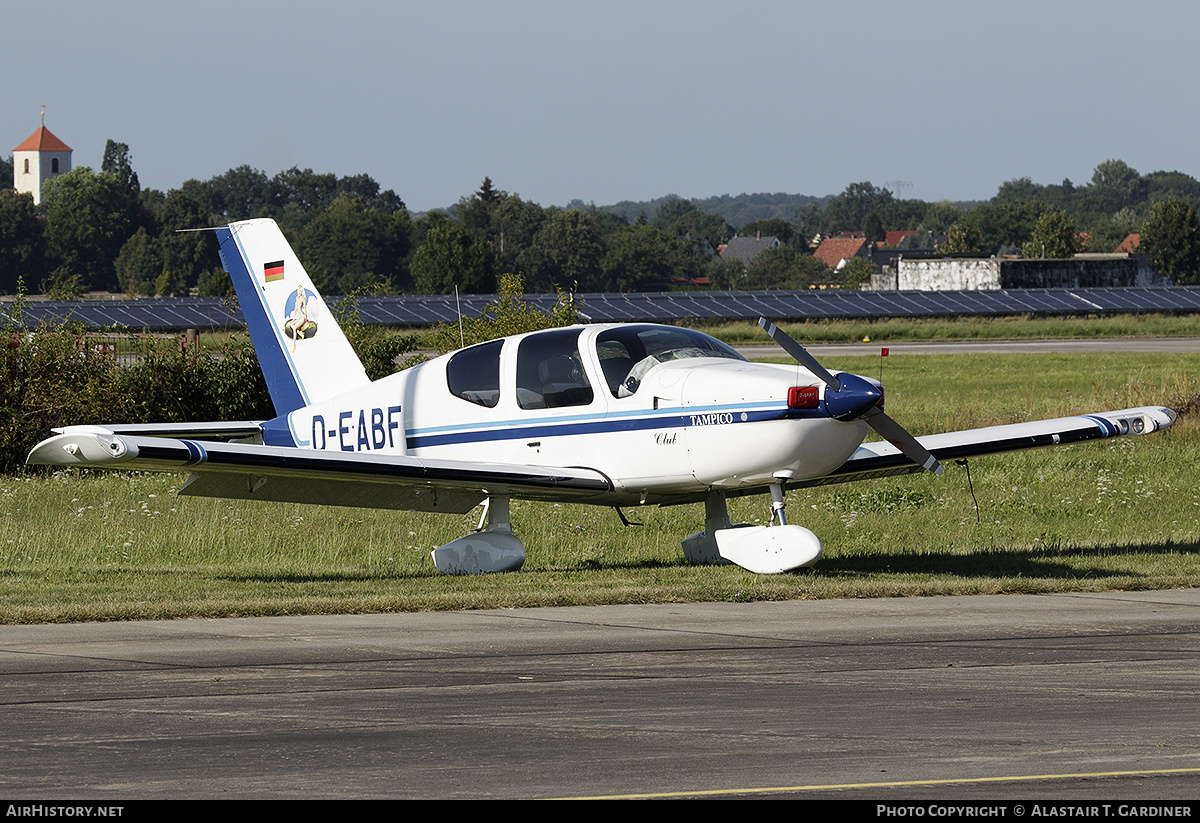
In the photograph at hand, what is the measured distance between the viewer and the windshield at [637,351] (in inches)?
473

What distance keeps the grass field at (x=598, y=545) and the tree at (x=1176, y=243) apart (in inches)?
3979

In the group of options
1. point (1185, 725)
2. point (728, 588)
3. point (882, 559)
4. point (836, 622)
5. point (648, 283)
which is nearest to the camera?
point (1185, 725)

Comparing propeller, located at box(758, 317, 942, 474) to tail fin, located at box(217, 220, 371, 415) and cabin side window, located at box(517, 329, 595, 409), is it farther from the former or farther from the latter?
tail fin, located at box(217, 220, 371, 415)

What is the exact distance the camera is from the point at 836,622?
10.1 m

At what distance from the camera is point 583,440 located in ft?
39.8

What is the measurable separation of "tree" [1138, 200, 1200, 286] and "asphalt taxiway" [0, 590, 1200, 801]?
114 metres

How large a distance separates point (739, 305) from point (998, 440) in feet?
193

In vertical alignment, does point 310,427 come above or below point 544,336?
below

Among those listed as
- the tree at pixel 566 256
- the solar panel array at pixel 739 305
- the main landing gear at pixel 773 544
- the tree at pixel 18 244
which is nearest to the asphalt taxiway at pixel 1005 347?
the solar panel array at pixel 739 305

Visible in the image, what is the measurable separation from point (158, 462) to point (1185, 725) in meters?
7.24

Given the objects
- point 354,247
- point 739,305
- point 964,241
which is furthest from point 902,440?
point 964,241

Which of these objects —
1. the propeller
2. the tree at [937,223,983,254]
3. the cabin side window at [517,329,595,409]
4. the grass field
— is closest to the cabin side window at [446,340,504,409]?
the cabin side window at [517,329,595,409]
